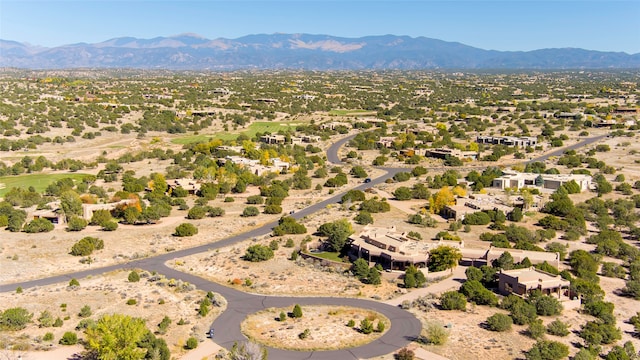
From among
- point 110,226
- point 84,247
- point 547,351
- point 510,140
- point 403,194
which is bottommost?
point 110,226

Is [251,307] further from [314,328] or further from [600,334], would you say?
[600,334]

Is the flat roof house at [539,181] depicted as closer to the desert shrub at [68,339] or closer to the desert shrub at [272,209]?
the desert shrub at [272,209]

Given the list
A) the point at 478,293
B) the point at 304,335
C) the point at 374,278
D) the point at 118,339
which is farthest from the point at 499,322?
the point at 118,339

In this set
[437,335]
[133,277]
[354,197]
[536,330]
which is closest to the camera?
[437,335]

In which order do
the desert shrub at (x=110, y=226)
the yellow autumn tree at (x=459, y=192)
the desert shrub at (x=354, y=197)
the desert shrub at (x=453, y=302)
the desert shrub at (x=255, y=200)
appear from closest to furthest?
the desert shrub at (x=453, y=302) → the desert shrub at (x=110, y=226) → the desert shrub at (x=354, y=197) → the desert shrub at (x=255, y=200) → the yellow autumn tree at (x=459, y=192)

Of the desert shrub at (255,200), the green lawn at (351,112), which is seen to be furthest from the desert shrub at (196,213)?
the green lawn at (351,112)

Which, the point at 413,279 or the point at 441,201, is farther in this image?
the point at 441,201

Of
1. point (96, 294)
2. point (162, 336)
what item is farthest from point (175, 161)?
point (162, 336)
